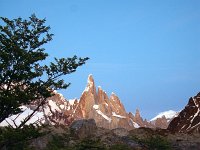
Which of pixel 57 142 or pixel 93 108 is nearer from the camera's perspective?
pixel 57 142

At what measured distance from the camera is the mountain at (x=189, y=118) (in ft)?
211

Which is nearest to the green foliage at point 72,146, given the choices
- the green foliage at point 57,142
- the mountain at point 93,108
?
the green foliage at point 57,142

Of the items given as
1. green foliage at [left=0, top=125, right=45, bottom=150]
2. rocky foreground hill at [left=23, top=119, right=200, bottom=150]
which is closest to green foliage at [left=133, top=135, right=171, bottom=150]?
rocky foreground hill at [left=23, top=119, right=200, bottom=150]

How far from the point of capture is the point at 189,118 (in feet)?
222

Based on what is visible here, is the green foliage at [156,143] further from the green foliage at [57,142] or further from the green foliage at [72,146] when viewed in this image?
the green foliage at [57,142]

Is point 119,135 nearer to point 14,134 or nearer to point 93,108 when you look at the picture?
point 14,134

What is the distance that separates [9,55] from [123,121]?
524 ft

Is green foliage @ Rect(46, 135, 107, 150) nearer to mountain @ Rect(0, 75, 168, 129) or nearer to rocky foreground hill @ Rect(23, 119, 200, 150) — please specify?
rocky foreground hill @ Rect(23, 119, 200, 150)

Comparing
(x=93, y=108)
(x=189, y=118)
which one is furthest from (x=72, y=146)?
(x=93, y=108)

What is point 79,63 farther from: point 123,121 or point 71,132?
point 123,121

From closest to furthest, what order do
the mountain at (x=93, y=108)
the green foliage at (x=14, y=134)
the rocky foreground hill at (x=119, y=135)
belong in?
the green foliage at (x=14, y=134), the rocky foreground hill at (x=119, y=135), the mountain at (x=93, y=108)

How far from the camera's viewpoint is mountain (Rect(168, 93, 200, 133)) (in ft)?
211

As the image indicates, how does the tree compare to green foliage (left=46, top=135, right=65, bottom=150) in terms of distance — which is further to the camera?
green foliage (left=46, top=135, right=65, bottom=150)

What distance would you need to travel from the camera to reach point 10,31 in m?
24.8
